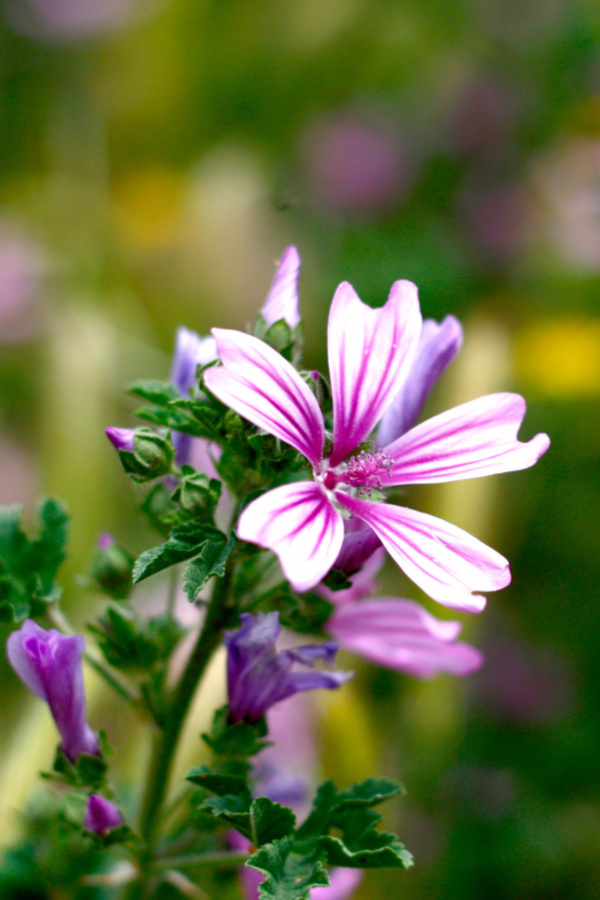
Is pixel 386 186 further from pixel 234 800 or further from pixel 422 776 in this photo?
pixel 234 800

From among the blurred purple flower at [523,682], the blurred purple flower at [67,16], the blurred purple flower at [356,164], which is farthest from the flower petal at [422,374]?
the blurred purple flower at [67,16]

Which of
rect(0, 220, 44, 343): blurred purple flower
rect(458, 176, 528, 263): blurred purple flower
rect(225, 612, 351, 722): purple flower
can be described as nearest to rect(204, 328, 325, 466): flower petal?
rect(225, 612, 351, 722): purple flower

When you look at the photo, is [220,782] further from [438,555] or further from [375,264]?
[375,264]

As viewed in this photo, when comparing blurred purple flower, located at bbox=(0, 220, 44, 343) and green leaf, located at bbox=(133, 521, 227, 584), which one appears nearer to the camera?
green leaf, located at bbox=(133, 521, 227, 584)

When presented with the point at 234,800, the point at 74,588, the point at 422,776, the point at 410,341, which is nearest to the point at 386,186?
the point at 74,588

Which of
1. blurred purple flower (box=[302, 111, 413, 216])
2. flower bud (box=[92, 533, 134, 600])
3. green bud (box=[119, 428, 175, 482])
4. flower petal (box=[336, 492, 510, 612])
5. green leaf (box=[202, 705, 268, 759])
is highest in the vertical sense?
blurred purple flower (box=[302, 111, 413, 216])

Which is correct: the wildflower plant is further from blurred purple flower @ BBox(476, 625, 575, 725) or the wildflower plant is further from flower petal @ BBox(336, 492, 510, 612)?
blurred purple flower @ BBox(476, 625, 575, 725)

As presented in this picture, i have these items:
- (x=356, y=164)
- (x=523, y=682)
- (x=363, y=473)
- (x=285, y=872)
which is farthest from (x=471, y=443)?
(x=356, y=164)
